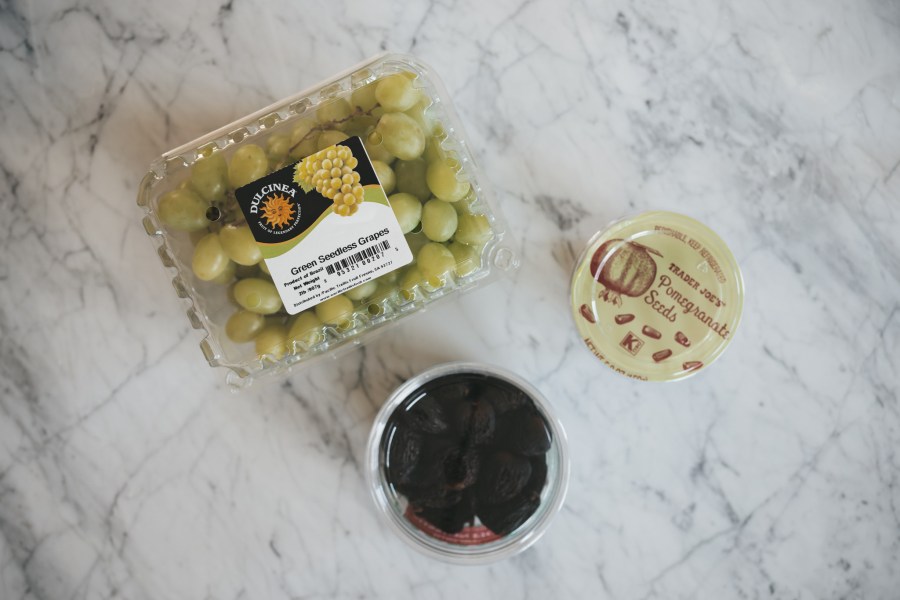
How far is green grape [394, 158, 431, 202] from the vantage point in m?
0.71

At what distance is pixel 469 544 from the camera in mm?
799

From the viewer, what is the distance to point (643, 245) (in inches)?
32.8

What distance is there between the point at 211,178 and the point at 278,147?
8 cm

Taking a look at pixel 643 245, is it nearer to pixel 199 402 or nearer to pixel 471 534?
pixel 471 534

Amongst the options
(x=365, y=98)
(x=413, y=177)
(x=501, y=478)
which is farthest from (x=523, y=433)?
(x=365, y=98)

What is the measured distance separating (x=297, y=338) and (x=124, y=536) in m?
0.41

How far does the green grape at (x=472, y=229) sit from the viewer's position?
0.72 meters

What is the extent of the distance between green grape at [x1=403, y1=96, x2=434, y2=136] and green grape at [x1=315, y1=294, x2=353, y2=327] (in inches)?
8.1

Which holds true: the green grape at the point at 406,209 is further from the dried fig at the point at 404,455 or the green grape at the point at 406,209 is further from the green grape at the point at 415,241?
the dried fig at the point at 404,455

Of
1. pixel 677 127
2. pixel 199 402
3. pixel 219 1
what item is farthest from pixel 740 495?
pixel 219 1

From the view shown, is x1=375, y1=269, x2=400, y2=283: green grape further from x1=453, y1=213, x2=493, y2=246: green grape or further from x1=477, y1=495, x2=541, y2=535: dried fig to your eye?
x1=477, y1=495, x2=541, y2=535: dried fig

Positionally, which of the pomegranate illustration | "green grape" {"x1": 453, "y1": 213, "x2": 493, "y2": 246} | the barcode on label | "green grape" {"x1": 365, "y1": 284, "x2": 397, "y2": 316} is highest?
the barcode on label

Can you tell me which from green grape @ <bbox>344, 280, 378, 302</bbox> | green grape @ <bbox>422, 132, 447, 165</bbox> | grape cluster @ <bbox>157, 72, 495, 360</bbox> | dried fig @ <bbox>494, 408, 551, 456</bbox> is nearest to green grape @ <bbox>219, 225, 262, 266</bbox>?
grape cluster @ <bbox>157, 72, 495, 360</bbox>

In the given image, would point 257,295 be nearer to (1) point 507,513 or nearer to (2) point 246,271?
(2) point 246,271
